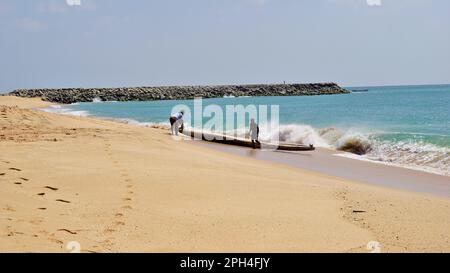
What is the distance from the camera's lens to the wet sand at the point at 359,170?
10172mm

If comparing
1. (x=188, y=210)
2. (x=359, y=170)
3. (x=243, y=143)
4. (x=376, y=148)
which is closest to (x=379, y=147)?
(x=376, y=148)

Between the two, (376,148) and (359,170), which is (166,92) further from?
(359,170)

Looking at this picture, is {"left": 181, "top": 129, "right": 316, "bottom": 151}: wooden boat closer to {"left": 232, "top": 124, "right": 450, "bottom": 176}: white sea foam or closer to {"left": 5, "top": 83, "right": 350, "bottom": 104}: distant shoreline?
{"left": 232, "top": 124, "right": 450, "bottom": 176}: white sea foam

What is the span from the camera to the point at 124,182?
7.53 metres

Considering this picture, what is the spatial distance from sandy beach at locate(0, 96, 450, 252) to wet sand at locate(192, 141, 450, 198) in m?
1.04

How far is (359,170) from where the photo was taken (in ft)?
41.2

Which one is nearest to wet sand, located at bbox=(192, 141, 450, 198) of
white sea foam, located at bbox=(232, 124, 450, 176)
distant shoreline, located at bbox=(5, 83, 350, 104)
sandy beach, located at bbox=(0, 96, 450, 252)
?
white sea foam, located at bbox=(232, 124, 450, 176)

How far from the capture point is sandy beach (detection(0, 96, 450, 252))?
490 cm

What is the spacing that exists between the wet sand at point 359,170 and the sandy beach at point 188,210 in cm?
104

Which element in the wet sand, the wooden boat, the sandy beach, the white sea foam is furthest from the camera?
the wooden boat

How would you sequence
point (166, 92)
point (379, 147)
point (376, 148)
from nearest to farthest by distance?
point (376, 148)
point (379, 147)
point (166, 92)

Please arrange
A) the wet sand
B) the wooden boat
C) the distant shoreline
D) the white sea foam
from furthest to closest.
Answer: the distant shoreline → the wooden boat → the white sea foam → the wet sand

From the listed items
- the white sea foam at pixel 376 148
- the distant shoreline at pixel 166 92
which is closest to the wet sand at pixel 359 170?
the white sea foam at pixel 376 148

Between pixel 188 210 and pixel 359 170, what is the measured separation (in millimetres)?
7524
